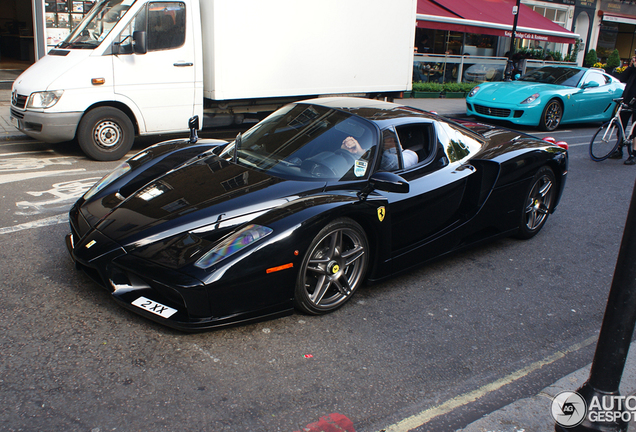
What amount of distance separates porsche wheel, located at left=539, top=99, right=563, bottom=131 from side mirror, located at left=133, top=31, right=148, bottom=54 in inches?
350

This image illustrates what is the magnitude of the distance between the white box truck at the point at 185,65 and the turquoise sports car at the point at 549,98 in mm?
3595

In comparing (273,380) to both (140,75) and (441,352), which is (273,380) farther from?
(140,75)

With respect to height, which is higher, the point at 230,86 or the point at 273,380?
the point at 230,86

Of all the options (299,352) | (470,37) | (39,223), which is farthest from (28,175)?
(470,37)

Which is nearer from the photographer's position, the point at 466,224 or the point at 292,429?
the point at 292,429

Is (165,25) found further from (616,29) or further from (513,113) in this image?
(616,29)

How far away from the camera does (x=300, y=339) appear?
3.28 m

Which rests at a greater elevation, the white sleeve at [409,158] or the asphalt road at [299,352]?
the white sleeve at [409,158]

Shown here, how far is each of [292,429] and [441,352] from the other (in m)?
1.19

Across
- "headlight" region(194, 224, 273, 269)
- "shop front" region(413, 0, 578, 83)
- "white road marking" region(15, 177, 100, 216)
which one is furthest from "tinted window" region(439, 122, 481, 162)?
"shop front" region(413, 0, 578, 83)

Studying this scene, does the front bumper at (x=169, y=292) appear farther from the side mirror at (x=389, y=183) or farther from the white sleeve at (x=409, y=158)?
the white sleeve at (x=409, y=158)

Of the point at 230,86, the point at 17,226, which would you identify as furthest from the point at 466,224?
the point at 230,86

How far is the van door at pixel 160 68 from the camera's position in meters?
7.68

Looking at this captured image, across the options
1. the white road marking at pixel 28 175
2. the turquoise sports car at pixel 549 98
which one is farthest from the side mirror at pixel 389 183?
the turquoise sports car at pixel 549 98
